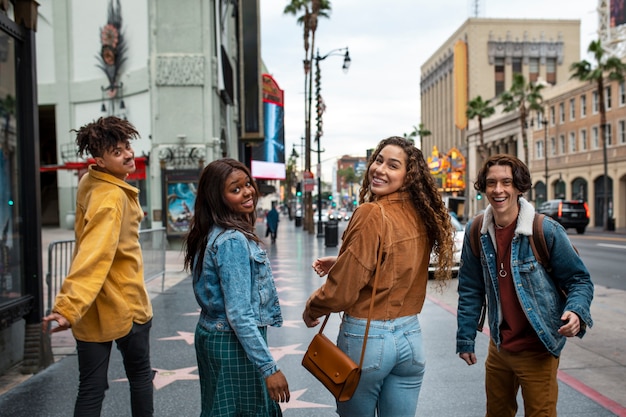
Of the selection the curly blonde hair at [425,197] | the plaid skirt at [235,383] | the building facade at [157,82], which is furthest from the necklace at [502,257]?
the building facade at [157,82]

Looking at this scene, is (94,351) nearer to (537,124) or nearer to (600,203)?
(600,203)

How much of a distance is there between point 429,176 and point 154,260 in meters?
8.74

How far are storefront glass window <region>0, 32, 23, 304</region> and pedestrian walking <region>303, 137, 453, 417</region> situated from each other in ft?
13.0

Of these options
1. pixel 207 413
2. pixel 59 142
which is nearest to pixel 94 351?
pixel 207 413

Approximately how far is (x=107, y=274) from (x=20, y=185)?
3.03m

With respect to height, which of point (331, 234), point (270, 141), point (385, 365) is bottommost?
point (331, 234)

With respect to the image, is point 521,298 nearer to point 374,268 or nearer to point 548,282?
point 548,282

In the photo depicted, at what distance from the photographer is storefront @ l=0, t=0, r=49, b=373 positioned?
221 inches

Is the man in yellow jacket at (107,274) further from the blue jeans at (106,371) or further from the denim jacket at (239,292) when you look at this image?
the denim jacket at (239,292)

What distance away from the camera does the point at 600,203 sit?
47.2 metres

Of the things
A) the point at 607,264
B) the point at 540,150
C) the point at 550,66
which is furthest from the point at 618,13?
the point at 550,66

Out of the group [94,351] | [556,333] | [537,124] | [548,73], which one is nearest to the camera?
[556,333]

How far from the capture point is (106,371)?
3412 mm

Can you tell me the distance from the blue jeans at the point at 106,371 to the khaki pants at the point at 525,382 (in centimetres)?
203
